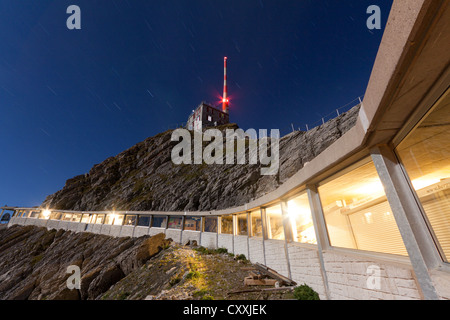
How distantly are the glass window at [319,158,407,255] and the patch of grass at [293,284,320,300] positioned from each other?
2.25 meters

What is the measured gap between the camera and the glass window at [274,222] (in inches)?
433

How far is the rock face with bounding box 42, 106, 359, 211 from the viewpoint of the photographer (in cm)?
3164

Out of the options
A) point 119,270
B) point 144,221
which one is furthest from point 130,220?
point 119,270

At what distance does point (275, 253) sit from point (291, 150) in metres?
28.0

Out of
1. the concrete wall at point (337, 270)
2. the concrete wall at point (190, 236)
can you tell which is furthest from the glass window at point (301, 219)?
the concrete wall at point (190, 236)

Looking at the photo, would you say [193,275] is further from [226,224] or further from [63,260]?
[63,260]

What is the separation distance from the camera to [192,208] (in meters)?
37.3

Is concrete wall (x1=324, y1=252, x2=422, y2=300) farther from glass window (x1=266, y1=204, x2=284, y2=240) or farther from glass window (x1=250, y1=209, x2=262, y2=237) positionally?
glass window (x1=250, y1=209, x2=262, y2=237)

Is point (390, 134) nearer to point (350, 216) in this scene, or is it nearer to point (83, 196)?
point (350, 216)

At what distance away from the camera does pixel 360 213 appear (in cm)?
708

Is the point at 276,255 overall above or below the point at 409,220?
below

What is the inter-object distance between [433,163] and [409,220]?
4.14 feet
